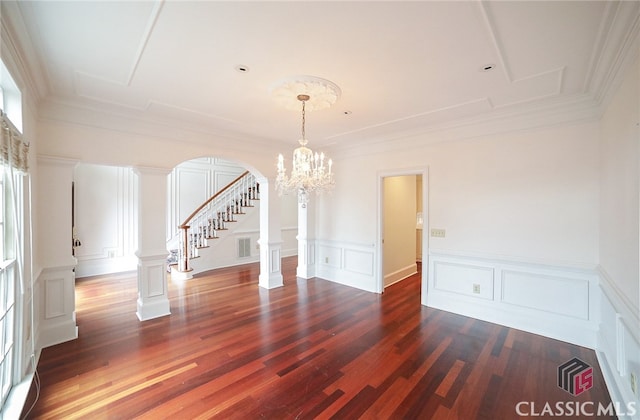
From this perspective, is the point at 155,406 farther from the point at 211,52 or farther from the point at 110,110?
the point at 110,110

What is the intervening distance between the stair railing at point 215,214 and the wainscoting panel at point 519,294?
204 inches

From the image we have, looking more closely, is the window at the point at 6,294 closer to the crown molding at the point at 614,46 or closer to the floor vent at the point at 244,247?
the crown molding at the point at 614,46

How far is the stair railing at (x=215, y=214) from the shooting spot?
253 inches

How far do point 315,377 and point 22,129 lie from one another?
11.2 ft

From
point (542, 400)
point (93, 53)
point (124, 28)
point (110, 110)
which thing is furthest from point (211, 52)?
point (542, 400)

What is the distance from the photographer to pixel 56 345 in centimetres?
304

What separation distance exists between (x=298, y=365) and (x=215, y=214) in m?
5.48

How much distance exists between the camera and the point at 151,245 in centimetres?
382

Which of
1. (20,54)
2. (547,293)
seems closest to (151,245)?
(20,54)

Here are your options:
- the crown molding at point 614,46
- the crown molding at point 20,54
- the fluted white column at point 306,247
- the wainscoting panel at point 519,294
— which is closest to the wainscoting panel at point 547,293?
the wainscoting panel at point 519,294

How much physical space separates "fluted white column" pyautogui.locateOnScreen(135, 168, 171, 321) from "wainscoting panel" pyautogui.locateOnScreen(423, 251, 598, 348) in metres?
4.12

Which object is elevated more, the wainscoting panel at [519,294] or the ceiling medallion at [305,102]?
the ceiling medallion at [305,102]

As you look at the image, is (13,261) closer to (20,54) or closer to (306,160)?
(20,54)

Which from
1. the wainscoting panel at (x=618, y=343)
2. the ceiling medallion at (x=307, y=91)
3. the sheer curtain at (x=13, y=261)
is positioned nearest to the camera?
the wainscoting panel at (x=618, y=343)
